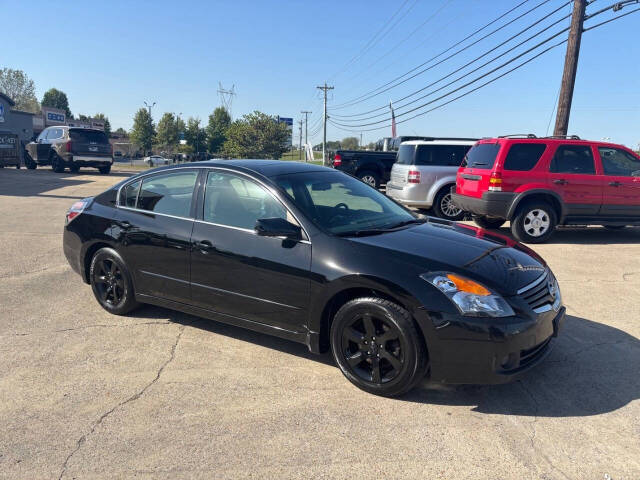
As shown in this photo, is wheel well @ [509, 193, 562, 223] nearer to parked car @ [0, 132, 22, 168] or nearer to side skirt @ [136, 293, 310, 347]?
side skirt @ [136, 293, 310, 347]

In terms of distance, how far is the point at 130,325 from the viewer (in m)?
4.51

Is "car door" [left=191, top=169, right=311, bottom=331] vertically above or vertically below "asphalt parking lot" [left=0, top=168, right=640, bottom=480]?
above

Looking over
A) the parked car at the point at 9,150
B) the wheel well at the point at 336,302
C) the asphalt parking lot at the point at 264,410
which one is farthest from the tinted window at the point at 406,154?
the parked car at the point at 9,150

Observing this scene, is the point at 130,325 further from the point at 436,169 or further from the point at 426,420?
the point at 436,169

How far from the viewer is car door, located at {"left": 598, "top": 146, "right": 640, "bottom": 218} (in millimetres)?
8742

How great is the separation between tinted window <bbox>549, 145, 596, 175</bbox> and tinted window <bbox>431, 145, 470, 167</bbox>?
3074 millimetres

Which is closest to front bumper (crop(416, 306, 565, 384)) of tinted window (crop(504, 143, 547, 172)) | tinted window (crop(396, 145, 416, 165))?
tinted window (crop(504, 143, 547, 172))

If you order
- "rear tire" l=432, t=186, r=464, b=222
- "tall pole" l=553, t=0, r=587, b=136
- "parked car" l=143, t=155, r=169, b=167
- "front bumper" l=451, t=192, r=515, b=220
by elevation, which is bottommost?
Answer: "parked car" l=143, t=155, r=169, b=167

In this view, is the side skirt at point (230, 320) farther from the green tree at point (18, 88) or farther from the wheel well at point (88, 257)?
the green tree at point (18, 88)

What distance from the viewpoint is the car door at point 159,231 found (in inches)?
164

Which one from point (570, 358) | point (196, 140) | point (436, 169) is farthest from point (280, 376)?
point (196, 140)

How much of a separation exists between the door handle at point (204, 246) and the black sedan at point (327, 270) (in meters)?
0.01

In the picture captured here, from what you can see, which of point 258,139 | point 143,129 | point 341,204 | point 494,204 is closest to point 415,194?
point 494,204

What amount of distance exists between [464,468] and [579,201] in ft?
24.6
